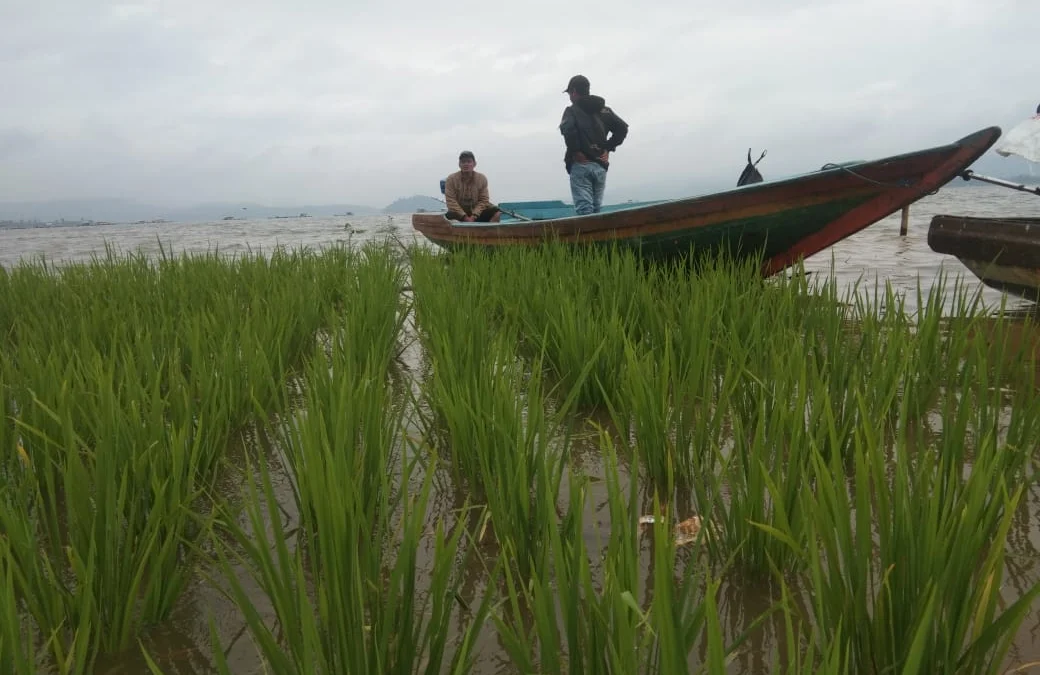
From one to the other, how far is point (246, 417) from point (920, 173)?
3.90 meters

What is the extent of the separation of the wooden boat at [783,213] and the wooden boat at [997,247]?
0.35m

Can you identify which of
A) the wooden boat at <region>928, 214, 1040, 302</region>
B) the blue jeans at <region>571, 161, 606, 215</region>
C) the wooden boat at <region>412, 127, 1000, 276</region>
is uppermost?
the blue jeans at <region>571, 161, 606, 215</region>

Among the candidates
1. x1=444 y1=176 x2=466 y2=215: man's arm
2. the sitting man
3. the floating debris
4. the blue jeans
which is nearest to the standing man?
the blue jeans

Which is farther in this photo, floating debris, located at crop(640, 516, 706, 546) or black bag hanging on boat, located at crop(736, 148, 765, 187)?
black bag hanging on boat, located at crop(736, 148, 765, 187)

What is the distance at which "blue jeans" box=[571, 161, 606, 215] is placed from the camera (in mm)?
6180

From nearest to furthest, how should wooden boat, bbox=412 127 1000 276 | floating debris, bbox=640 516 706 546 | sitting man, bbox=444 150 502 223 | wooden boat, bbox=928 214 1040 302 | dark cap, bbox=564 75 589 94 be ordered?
1. floating debris, bbox=640 516 706 546
2. wooden boat, bbox=928 214 1040 302
3. wooden boat, bbox=412 127 1000 276
4. dark cap, bbox=564 75 589 94
5. sitting man, bbox=444 150 502 223

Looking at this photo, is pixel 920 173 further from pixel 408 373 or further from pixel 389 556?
pixel 389 556

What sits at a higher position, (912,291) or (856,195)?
(856,195)

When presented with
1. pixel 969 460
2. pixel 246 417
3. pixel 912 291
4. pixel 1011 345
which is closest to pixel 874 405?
pixel 969 460

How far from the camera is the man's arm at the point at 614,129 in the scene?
20.3 ft

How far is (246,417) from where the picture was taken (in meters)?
1.96

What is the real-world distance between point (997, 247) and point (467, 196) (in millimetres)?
5101

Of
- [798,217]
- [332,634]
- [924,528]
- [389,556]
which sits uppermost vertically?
[798,217]

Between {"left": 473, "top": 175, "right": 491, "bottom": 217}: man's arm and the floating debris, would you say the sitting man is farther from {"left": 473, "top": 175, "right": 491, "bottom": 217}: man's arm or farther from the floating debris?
the floating debris
